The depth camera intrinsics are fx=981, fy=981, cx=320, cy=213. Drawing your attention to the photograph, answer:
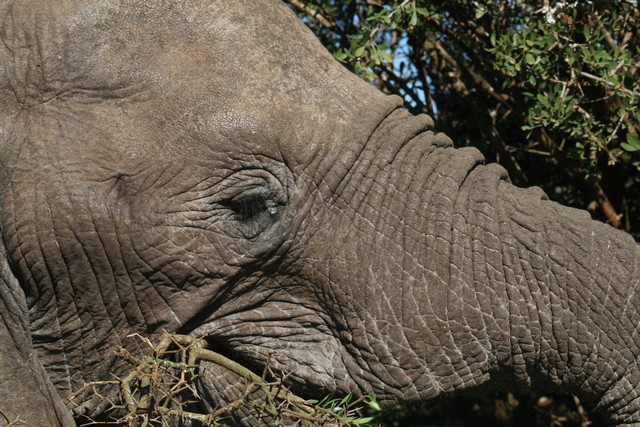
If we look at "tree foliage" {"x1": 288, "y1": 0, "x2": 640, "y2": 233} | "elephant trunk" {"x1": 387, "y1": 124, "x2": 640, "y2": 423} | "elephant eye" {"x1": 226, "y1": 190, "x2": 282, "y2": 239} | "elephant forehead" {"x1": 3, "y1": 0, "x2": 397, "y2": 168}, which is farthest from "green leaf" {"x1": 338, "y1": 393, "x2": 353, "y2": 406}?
"tree foliage" {"x1": 288, "y1": 0, "x2": 640, "y2": 233}

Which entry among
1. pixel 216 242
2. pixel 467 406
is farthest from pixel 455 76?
pixel 216 242

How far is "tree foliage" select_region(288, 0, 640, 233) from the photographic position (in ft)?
14.0

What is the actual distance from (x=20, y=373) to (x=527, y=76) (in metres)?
2.56

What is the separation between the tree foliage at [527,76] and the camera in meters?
4.26

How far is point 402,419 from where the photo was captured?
6.59 metres

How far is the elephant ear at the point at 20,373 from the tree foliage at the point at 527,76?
183 centimetres

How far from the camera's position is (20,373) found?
2.81 m

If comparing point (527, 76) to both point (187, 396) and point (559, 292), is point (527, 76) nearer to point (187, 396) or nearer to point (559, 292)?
point (559, 292)

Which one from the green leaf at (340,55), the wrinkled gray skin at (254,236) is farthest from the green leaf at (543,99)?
the wrinkled gray skin at (254,236)

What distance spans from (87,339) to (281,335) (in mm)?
590

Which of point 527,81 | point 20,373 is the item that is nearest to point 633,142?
point 527,81

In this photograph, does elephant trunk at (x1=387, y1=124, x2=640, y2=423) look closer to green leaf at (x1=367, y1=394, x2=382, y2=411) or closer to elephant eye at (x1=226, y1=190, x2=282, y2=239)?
green leaf at (x1=367, y1=394, x2=382, y2=411)

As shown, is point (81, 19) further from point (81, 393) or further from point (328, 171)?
point (81, 393)

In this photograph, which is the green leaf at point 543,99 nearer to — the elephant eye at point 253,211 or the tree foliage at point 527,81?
the tree foliage at point 527,81
